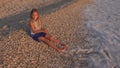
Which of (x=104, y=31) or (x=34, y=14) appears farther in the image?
(x=104, y=31)

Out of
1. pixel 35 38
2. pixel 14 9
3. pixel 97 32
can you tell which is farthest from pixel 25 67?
pixel 14 9

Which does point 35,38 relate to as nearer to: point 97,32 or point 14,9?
point 97,32

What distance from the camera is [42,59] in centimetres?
832

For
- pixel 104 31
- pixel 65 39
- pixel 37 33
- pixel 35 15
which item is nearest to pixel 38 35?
pixel 37 33

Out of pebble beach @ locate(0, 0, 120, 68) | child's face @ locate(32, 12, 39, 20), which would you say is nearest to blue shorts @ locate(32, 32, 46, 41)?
pebble beach @ locate(0, 0, 120, 68)

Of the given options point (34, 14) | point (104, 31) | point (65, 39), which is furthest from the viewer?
point (104, 31)

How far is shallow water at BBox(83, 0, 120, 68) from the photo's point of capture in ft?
29.1

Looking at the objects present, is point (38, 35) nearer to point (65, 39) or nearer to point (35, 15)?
point (35, 15)

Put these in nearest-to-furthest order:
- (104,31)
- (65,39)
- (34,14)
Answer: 1. (34,14)
2. (65,39)
3. (104,31)

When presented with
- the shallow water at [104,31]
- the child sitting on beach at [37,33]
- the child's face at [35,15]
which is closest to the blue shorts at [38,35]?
the child sitting on beach at [37,33]

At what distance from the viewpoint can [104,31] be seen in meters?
11.5

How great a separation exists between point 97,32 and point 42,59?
3.86m

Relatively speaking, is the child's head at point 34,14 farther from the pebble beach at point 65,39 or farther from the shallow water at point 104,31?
the shallow water at point 104,31

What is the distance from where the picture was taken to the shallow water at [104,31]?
8863mm
